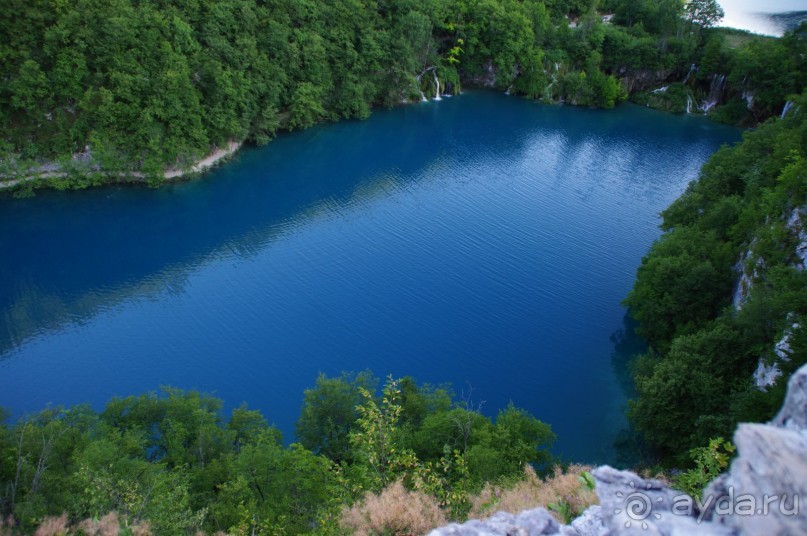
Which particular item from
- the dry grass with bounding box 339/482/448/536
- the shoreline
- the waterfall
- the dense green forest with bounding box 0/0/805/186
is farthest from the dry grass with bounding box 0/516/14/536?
the waterfall

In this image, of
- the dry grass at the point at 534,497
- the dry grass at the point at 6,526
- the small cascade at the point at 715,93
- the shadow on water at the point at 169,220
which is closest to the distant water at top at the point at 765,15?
the small cascade at the point at 715,93

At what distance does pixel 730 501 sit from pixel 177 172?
34910 mm

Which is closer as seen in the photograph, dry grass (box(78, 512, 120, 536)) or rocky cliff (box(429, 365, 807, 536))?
rocky cliff (box(429, 365, 807, 536))

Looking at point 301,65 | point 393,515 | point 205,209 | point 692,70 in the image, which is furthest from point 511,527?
point 692,70

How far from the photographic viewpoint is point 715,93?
173ft

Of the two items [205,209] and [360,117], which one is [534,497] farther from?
[360,117]

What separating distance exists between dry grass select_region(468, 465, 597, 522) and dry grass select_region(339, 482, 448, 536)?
1.07 metres

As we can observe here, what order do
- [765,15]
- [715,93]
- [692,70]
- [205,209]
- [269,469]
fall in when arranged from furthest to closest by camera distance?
[765,15]
[692,70]
[715,93]
[205,209]
[269,469]

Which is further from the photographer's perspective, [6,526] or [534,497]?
[534,497]

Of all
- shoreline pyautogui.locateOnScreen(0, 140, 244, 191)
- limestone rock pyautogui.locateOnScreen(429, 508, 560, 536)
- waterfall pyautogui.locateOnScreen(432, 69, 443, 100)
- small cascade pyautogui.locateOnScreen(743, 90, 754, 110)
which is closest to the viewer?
limestone rock pyautogui.locateOnScreen(429, 508, 560, 536)

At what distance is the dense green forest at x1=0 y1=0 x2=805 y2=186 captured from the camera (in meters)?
31.2

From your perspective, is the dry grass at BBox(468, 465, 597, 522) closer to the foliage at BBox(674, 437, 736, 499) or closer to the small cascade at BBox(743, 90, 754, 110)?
the foliage at BBox(674, 437, 736, 499)

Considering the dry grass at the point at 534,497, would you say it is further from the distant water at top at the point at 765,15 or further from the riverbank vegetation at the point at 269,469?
the distant water at top at the point at 765,15

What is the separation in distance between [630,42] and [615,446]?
1855 inches
